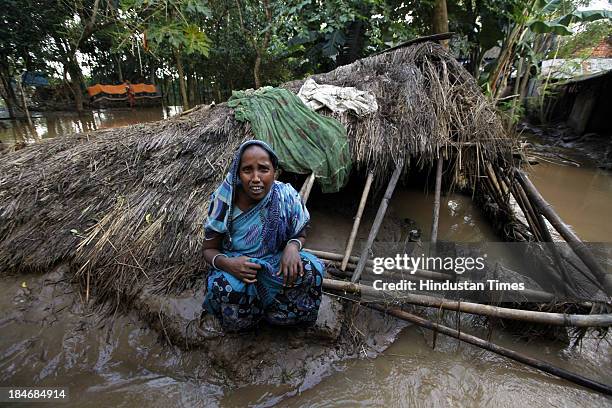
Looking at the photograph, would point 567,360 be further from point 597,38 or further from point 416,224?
point 597,38

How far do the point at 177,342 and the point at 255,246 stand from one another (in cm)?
116

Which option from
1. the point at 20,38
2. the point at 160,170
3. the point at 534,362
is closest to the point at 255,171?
the point at 160,170

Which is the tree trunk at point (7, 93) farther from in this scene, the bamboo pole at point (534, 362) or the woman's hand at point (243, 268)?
the bamboo pole at point (534, 362)

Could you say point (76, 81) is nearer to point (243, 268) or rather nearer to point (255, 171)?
point (255, 171)

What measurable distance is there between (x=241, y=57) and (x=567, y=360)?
1489 cm

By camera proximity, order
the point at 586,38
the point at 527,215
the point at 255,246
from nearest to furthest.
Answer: the point at 255,246 → the point at 527,215 → the point at 586,38

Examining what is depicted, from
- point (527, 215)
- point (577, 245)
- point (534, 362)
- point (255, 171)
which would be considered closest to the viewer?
point (255, 171)

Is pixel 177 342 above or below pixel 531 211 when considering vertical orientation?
below

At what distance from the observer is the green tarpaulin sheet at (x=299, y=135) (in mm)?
3449

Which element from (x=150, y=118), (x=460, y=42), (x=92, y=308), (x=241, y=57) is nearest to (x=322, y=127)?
(x=92, y=308)

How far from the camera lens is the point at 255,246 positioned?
6.43 ft

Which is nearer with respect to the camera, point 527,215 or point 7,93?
point 527,215

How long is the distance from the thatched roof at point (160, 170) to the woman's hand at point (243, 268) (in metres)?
1.04

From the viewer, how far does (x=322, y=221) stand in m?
4.05
